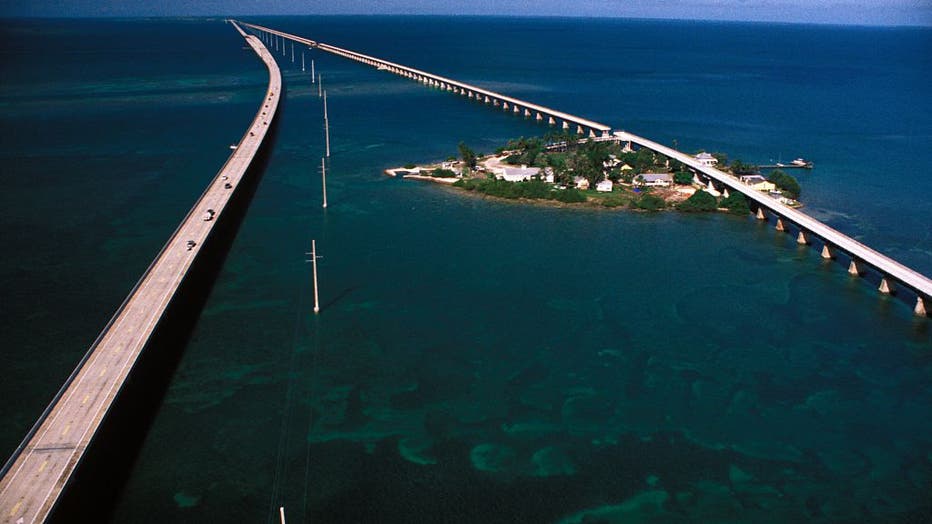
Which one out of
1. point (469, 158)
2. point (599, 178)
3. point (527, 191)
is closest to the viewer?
point (527, 191)

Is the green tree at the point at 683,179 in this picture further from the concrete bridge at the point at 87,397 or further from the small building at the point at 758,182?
the concrete bridge at the point at 87,397

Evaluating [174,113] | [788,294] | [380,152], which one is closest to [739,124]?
[380,152]

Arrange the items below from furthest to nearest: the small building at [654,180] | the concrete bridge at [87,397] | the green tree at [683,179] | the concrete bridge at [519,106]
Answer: the concrete bridge at [519,106] → the green tree at [683,179] → the small building at [654,180] → the concrete bridge at [87,397]

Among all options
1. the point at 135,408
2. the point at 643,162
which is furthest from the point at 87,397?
the point at 643,162

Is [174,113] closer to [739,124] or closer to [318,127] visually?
[318,127]

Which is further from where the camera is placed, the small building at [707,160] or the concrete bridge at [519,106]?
the concrete bridge at [519,106]

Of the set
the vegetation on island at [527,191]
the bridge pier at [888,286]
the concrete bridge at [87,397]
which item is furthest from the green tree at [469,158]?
the bridge pier at [888,286]

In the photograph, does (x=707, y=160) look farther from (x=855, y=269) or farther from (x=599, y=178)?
(x=855, y=269)
